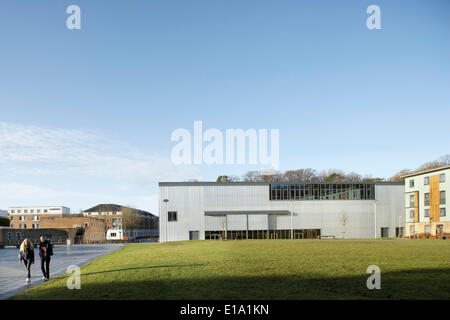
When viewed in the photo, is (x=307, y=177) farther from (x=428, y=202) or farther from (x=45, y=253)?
(x=45, y=253)

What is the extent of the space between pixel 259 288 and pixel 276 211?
56.3 meters

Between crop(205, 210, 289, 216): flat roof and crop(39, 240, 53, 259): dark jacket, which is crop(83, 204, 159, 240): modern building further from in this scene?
crop(39, 240, 53, 259): dark jacket

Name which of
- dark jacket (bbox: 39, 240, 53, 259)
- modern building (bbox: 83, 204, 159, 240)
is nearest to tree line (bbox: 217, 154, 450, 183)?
modern building (bbox: 83, 204, 159, 240)

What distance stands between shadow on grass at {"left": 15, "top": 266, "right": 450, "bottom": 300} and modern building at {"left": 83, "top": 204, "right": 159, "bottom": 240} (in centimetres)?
9234

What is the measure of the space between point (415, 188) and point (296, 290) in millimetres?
65368

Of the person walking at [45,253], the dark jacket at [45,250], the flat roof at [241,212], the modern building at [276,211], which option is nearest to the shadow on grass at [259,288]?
the person walking at [45,253]

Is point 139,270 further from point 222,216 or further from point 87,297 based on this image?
point 222,216

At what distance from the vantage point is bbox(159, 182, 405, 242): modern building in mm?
66812

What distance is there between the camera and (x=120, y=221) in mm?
123500

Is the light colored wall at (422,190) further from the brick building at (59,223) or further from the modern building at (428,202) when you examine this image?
the brick building at (59,223)

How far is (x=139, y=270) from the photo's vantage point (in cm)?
1814

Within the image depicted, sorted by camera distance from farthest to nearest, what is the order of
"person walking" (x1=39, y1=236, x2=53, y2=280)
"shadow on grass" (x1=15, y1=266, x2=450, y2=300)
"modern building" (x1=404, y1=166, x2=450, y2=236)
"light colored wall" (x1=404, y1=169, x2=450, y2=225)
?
"modern building" (x1=404, y1=166, x2=450, y2=236)
"light colored wall" (x1=404, y1=169, x2=450, y2=225)
"person walking" (x1=39, y1=236, x2=53, y2=280)
"shadow on grass" (x1=15, y1=266, x2=450, y2=300)

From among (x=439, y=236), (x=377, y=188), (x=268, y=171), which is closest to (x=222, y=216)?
(x=377, y=188)
